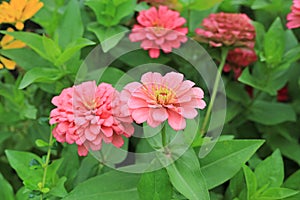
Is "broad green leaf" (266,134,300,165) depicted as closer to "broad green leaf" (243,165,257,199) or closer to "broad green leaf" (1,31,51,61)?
"broad green leaf" (243,165,257,199)

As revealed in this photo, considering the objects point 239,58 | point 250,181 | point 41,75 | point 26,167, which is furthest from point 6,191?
point 239,58

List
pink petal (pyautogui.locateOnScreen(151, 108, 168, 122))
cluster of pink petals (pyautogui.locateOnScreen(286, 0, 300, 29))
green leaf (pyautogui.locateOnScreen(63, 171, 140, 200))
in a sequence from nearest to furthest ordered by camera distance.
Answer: pink petal (pyautogui.locateOnScreen(151, 108, 168, 122)) < green leaf (pyautogui.locateOnScreen(63, 171, 140, 200)) < cluster of pink petals (pyautogui.locateOnScreen(286, 0, 300, 29))

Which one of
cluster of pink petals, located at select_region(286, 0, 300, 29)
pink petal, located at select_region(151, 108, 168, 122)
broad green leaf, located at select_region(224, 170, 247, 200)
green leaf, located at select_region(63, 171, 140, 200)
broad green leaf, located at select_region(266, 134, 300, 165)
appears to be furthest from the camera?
broad green leaf, located at select_region(266, 134, 300, 165)

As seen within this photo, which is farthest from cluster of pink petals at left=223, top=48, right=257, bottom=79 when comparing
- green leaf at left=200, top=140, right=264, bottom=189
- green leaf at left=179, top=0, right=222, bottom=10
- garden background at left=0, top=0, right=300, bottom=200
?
green leaf at left=200, top=140, right=264, bottom=189

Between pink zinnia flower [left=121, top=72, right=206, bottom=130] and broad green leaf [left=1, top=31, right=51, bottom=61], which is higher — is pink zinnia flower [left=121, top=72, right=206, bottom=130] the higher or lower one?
the higher one

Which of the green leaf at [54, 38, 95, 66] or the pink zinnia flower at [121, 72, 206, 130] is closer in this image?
the pink zinnia flower at [121, 72, 206, 130]

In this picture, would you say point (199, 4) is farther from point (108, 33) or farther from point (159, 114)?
point (159, 114)

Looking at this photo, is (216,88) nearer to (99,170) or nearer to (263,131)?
(263,131)
